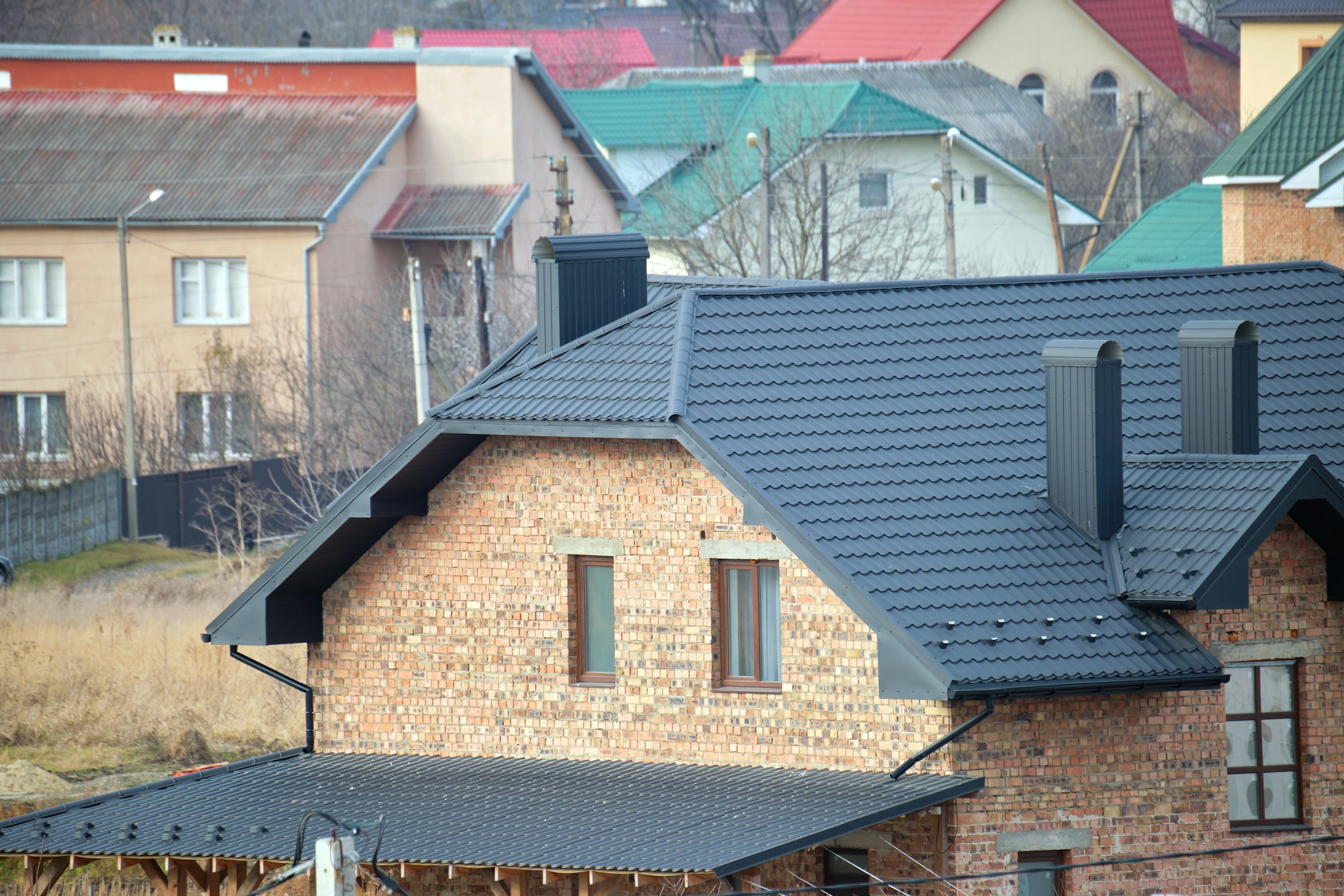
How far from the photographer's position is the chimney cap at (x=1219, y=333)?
17.1 metres

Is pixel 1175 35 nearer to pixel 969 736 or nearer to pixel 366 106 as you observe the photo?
pixel 366 106

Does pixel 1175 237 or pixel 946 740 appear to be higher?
pixel 1175 237

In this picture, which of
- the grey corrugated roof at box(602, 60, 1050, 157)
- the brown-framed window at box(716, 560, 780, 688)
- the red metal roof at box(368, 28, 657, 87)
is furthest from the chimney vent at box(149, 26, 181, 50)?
the brown-framed window at box(716, 560, 780, 688)

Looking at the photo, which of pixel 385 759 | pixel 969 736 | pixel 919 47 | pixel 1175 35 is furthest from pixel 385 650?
pixel 1175 35

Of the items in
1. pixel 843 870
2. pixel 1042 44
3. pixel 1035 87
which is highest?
pixel 1042 44

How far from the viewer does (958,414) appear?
17.2 m

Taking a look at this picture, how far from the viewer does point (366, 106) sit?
44.8m

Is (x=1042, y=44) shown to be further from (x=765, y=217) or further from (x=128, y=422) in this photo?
(x=128, y=422)

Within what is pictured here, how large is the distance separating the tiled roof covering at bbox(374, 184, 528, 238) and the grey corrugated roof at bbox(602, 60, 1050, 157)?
17.3 metres

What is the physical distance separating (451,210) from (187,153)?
5.93m

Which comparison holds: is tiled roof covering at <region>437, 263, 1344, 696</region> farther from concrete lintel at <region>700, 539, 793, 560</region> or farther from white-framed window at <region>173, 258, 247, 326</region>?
white-framed window at <region>173, 258, 247, 326</region>

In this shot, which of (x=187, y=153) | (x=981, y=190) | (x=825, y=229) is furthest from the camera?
(x=981, y=190)

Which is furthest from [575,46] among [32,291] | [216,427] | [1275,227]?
[1275,227]

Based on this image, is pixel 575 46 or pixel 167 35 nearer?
pixel 167 35
